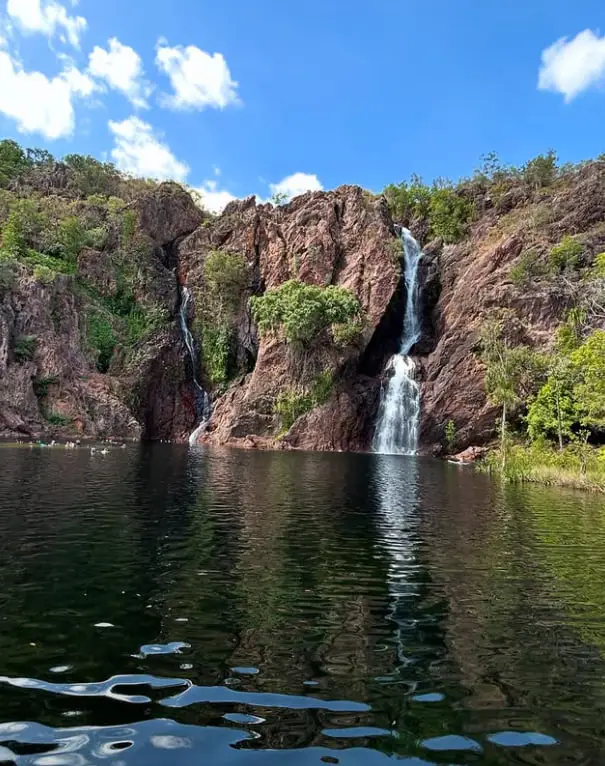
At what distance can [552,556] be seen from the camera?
17.7 metres

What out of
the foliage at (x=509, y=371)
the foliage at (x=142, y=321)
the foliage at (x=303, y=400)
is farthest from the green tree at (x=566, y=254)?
the foliage at (x=142, y=321)

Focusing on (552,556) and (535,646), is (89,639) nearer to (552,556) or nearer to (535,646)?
(535,646)

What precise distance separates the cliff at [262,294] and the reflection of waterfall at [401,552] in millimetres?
40422

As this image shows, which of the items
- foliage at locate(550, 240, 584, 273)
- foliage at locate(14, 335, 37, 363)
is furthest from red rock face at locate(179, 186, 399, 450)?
foliage at locate(14, 335, 37, 363)

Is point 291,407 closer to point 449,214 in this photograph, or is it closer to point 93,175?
point 449,214

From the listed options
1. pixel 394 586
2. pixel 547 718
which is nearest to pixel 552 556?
pixel 394 586

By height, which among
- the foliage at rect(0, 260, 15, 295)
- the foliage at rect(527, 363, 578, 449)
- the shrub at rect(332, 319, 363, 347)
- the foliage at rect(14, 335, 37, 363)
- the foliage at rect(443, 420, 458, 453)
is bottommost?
the foliage at rect(443, 420, 458, 453)

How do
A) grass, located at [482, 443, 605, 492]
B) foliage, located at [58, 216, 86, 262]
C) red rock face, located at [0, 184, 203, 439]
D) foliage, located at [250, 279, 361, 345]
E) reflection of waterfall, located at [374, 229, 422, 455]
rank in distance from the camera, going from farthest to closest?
foliage, located at [58, 216, 86, 262] → foliage, located at [250, 279, 361, 345] → reflection of waterfall, located at [374, 229, 422, 455] → red rock face, located at [0, 184, 203, 439] → grass, located at [482, 443, 605, 492]

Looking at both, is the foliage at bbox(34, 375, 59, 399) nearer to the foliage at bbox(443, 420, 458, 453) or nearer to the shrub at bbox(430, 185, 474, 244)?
the foliage at bbox(443, 420, 458, 453)

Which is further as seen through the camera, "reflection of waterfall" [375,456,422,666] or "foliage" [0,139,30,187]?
"foliage" [0,139,30,187]

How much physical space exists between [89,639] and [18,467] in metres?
28.3

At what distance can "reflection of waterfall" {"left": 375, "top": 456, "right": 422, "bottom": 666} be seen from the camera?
37.4 feet

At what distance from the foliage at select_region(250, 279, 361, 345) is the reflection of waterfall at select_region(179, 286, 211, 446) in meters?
15.4

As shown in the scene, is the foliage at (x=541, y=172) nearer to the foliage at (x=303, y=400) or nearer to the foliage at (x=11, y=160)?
the foliage at (x=303, y=400)
